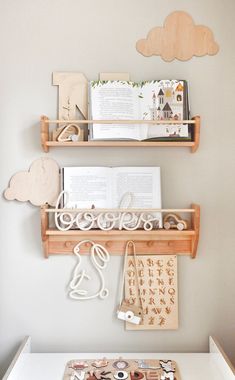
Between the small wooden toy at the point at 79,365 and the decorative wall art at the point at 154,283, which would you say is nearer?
the small wooden toy at the point at 79,365

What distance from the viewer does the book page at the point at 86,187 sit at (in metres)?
1.92

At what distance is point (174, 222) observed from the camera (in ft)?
6.37

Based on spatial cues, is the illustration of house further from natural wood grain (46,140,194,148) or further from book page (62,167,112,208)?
book page (62,167,112,208)

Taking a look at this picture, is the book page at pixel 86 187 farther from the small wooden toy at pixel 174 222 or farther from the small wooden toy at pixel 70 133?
the small wooden toy at pixel 174 222

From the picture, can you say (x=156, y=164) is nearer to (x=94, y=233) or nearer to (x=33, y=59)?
(x=94, y=233)

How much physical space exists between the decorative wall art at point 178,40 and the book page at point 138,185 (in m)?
0.51

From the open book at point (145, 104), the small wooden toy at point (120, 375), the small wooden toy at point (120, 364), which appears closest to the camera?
the small wooden toy at point (120, 375)

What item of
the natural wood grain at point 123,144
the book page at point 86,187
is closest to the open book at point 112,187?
the book page at point 86,187

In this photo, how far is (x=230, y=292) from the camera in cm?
198

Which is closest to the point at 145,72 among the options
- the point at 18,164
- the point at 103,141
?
the point at 103,141

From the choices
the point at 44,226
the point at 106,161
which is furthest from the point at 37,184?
the point at 106,161

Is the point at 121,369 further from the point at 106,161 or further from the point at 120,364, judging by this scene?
the point at 106,161

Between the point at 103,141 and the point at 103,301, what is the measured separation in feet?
2.29

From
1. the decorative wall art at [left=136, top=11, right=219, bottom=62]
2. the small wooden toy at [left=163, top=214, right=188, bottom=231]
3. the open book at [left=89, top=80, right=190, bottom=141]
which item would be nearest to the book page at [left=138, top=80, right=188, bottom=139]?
the open book at [left=89, top=80, right=190, bottom=141]
